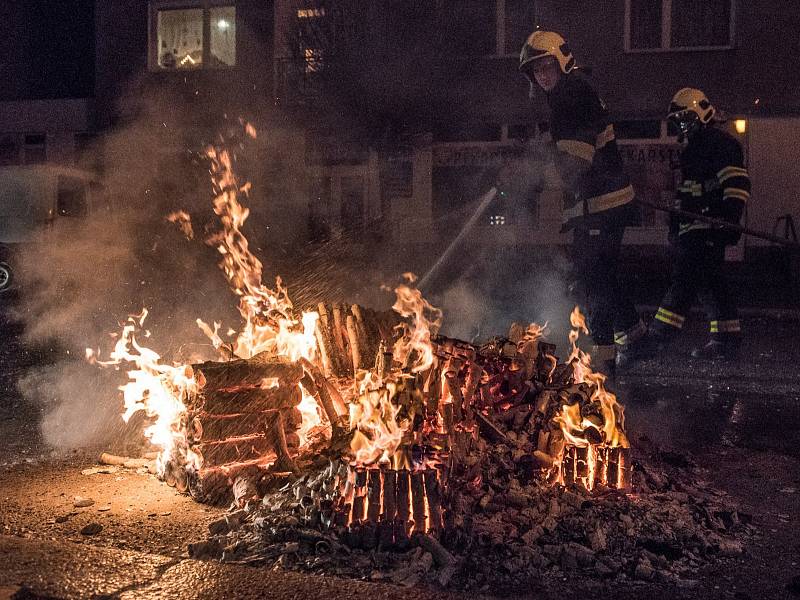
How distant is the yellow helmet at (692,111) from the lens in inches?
307

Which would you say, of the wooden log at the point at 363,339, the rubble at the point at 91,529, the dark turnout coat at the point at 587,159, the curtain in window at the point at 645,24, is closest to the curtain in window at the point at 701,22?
the curtain in window at the point at 645,24

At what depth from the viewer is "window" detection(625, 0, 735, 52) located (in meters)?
15.6

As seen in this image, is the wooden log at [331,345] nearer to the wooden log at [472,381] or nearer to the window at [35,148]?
the wooden log at [472,381]

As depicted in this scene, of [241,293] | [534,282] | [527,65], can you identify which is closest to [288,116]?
[534,282]

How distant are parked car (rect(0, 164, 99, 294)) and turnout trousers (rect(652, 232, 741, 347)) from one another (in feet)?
28.7

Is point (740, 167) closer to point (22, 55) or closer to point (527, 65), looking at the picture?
point (527, 65)

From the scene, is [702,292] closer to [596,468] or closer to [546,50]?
[546,50]

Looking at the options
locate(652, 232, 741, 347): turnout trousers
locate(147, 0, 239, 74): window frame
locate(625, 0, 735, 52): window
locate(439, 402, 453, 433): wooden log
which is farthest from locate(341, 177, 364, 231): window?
locate(439, 402, 453, 433): wooden log

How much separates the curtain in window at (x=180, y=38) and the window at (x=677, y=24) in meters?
10.2

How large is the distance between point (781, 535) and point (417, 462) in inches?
66.9

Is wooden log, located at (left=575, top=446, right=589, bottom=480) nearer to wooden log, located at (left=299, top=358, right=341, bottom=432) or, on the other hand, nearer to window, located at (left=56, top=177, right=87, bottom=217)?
wooden log, located at (left=299, top=358, right=341, bottom=432)

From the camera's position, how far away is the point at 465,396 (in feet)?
13.3

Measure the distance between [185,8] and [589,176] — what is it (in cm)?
1546

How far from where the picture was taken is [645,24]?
626 inches
